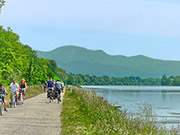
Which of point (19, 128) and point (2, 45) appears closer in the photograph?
point (19, 128)

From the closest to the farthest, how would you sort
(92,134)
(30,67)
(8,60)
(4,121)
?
(92,134)
(4,121)
(8,60)
(30,67)

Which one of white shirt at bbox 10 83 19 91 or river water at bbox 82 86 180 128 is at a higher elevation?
white shirt at bbox 10 83 19 91

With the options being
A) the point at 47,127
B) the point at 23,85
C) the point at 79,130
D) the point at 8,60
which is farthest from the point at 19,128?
the point at 8,60

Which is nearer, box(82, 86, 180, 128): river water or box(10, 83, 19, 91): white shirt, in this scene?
box(10, 83, 19, 91): white shirt

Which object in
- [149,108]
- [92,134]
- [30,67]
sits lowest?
[92,134]

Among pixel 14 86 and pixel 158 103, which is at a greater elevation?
pixel 14 86

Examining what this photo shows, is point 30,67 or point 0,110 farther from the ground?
point 30,67

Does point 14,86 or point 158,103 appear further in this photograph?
point 158,103

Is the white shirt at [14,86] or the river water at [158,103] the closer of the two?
the white shirt at [14,86]

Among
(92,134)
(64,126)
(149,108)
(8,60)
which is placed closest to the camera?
(92,134)

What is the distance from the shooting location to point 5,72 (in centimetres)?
4384

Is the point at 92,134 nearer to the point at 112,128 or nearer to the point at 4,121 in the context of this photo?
the point at 112,128

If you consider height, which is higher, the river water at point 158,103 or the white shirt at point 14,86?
the white shirt at point 14,86

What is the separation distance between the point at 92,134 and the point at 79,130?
116cm
